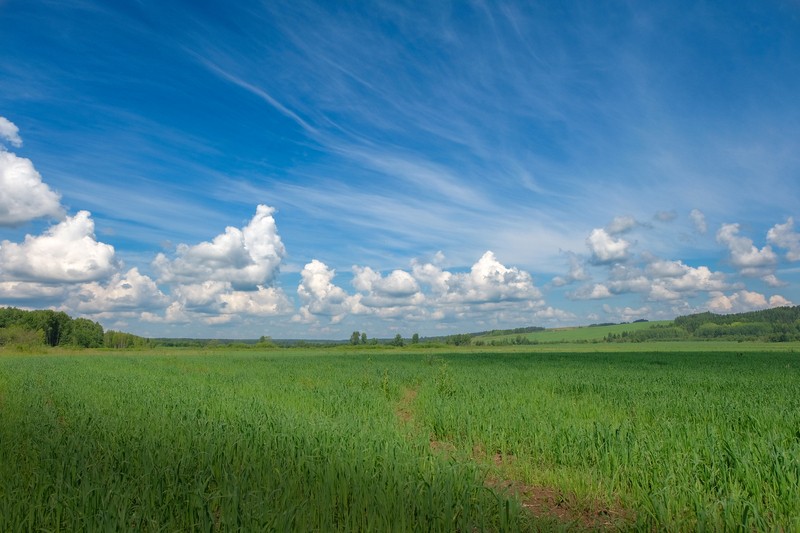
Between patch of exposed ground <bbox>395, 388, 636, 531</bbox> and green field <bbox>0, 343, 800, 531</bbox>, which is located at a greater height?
green field <bbox>0, 343, 800, 531</bbox>

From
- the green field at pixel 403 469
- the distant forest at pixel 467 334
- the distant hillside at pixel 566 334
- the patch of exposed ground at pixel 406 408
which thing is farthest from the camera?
the distant hillside at pixel 566 334

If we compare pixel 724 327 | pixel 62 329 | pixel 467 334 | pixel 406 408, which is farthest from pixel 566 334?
pixel 406 408

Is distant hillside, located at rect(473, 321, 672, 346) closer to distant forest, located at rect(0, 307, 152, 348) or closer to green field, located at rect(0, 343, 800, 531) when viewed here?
distant forest, located at rect(0, 307, 152, 348)

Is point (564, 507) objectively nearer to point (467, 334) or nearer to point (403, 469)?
point (403, 469)

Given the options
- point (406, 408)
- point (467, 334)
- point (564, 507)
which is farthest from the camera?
point (467, 334)

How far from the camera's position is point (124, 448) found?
8109mm

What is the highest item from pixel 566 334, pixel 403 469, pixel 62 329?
pixel 62 329

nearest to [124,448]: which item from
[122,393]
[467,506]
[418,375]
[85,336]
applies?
[467,506]

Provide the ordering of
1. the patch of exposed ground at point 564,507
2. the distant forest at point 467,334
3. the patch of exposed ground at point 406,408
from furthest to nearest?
1. the distant forest at point 467,334
2. the patch of exposed ground at point 406,408
3. the patch of exposed ground at point 564,507

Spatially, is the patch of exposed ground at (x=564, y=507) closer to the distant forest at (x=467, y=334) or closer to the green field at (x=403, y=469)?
the green field at (x=403, y=469)

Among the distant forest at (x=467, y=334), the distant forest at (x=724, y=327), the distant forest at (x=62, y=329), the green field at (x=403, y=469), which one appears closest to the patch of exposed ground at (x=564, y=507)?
the green field at (x=403, y=469)

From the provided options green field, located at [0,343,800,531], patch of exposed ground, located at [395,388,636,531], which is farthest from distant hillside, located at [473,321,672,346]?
patch of exposed ground, located at [395,388,636,531]

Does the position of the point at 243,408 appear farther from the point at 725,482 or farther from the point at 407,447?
the point at 725,482

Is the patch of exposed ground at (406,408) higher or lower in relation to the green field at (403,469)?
lower
